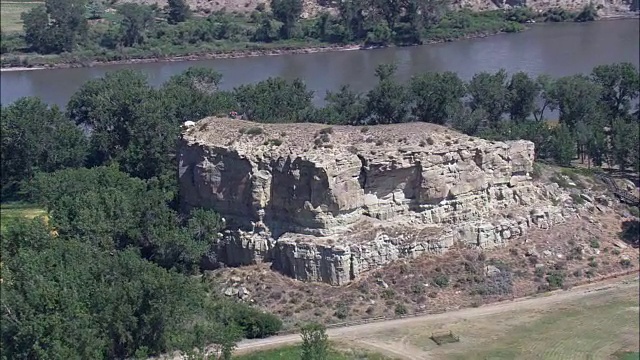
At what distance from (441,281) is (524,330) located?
9.79 ft

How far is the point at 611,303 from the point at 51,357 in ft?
44.7

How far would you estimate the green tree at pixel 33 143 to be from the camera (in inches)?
1510

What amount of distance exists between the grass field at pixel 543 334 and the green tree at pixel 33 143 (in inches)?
697

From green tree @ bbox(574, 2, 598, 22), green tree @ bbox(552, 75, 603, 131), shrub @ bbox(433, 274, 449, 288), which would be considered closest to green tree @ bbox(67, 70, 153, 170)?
shrub @ bbox(433, 274, 449, 288)

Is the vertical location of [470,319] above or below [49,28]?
below

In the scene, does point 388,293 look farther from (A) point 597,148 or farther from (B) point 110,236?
(A) point 597,148

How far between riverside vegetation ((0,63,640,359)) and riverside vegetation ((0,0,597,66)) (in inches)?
648

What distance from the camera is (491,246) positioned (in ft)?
93.5

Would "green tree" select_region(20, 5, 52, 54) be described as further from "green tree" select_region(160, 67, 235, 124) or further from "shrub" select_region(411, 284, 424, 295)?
"shrub" select_region(411, 284, 424, 295)

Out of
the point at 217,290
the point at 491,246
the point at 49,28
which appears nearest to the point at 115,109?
the point at 217,290

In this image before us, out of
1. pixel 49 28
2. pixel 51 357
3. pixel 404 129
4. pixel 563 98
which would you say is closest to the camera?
pixel 51 357

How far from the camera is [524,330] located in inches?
976

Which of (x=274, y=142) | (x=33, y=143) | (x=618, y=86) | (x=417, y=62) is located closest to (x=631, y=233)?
(x=618, y=86)

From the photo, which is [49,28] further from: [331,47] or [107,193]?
[107,193]
